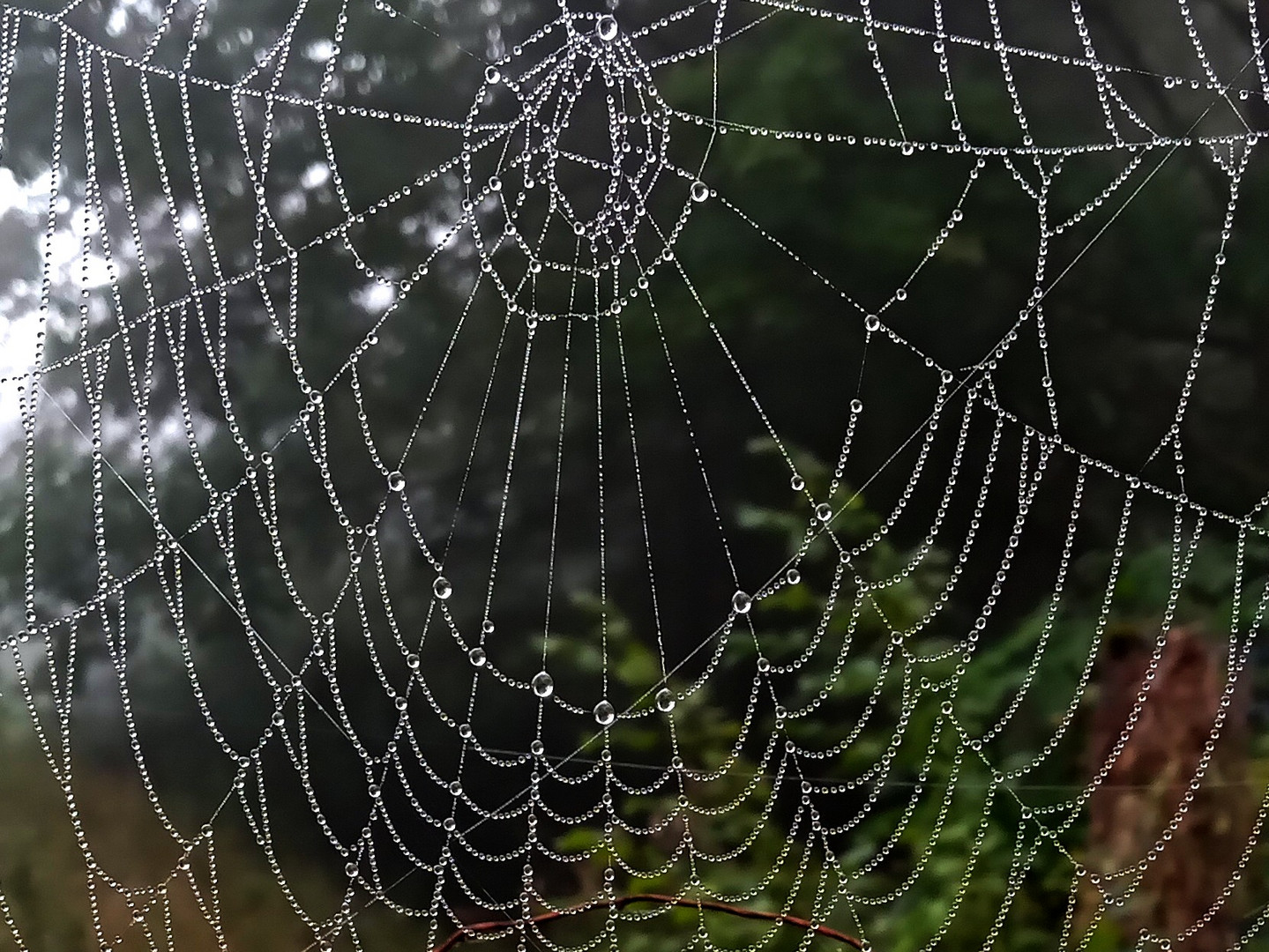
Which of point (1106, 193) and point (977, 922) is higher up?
point (1106, 193)

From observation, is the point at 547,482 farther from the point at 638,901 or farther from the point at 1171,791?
the point at 1171,791

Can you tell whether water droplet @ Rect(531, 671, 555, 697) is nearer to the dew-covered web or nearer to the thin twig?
the dew-covered web

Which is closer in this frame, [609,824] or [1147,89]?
[1147,89]

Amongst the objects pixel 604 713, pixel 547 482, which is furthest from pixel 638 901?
pixel 547 482

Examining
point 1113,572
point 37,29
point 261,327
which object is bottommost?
point 1113,572

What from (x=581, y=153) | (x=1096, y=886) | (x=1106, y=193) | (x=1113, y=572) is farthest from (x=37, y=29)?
(x=1096, y=886)

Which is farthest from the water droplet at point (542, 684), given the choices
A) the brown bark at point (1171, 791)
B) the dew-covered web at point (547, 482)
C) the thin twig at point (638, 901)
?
the brown bark at point (1171, 791)

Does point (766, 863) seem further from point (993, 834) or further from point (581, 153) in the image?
point (581, 153)
